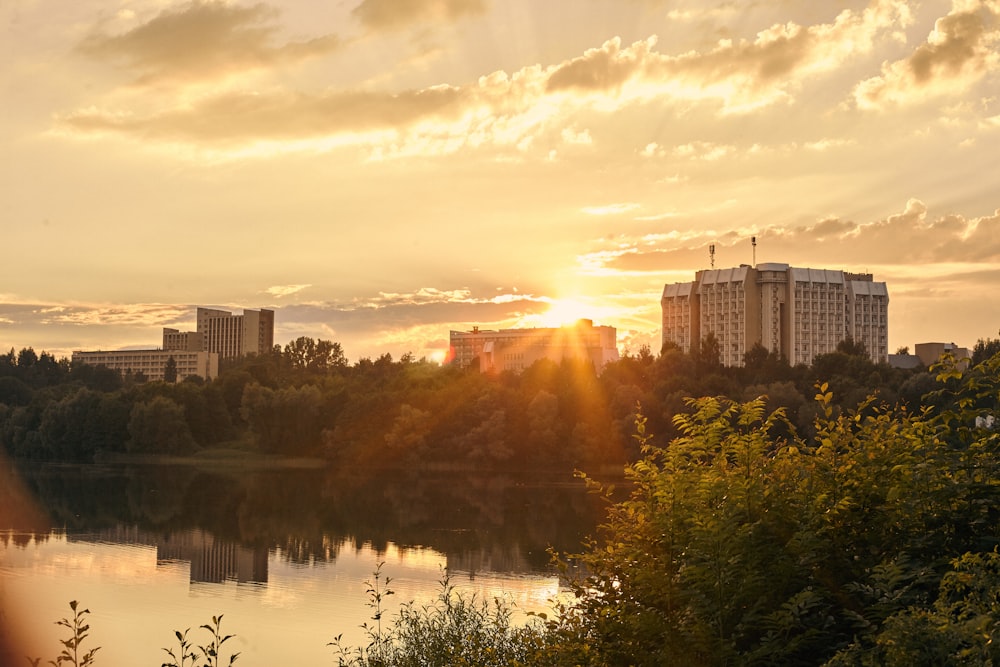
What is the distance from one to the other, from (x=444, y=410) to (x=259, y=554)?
62.5m

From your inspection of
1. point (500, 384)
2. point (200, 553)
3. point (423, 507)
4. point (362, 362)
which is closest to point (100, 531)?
point (200, 553)

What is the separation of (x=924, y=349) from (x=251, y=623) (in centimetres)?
15165

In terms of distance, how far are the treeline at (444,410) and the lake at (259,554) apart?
13.6 meters

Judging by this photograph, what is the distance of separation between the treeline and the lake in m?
13.6

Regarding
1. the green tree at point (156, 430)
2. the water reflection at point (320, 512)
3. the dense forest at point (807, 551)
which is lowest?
the water reflection at point (320, 512)

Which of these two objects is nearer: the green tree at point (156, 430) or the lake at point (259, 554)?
the lake at point (259, 554)

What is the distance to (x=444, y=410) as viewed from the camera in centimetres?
11019

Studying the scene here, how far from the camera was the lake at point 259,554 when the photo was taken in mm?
31359

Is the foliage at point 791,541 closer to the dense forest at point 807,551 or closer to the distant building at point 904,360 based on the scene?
the dense forest at point 807,551

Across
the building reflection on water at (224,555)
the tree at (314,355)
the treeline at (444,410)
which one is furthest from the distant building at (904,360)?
the building reflection on water at (224,555)

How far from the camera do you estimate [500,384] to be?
371 feet

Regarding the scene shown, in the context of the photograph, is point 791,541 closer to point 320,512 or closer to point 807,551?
point 807,551

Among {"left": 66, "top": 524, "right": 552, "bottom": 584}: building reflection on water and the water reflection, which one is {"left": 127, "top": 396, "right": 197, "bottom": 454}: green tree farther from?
{"left": 66, "top": 524, "right": 552, "bottom": 584}: building reflection on water

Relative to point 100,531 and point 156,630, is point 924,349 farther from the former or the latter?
point 156,630
